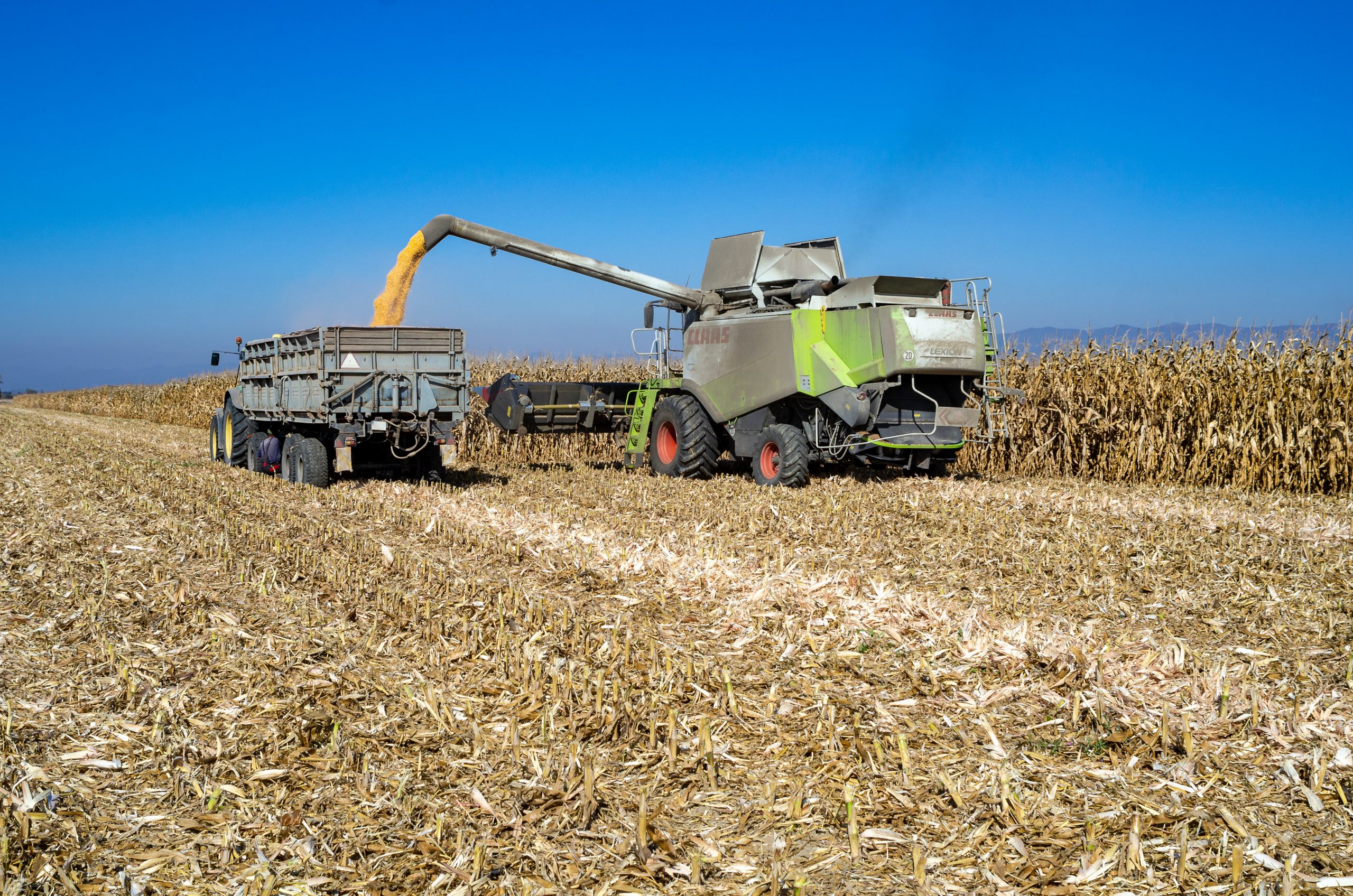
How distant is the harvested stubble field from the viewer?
330 centimetres

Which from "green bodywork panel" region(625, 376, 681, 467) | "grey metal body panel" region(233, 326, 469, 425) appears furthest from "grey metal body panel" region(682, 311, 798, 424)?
"grey metal body panel" region(233, 326, 469, 425)

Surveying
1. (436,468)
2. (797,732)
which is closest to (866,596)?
(797,732)

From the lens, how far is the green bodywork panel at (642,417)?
14.4m

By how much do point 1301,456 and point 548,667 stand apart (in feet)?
35.0

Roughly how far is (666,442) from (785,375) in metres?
2.60

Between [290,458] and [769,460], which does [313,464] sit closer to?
[290,458]

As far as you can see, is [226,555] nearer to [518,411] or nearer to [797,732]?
[797,732]

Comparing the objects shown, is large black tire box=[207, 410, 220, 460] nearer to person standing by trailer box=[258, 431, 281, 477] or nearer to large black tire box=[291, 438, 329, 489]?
person standing by trailer box=[258, 431, 281, 477]

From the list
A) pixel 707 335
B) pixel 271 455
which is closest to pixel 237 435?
pixel 271 455

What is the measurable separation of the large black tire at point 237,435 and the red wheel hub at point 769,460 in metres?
7.41

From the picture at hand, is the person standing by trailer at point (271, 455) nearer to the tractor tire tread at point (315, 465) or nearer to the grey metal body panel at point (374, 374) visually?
the grey metal body panel at point (374, 374)

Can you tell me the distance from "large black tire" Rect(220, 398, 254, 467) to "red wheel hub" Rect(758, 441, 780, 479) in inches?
292

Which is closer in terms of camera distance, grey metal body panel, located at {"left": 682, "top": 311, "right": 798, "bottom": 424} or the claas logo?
grey metal body panel, located at {"left": 682, "top": 311, "right": 798, "bottom": 424}

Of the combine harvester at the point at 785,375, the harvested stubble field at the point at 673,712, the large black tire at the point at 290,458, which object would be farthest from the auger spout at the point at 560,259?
the harvested stubble field at the point at 673,712
